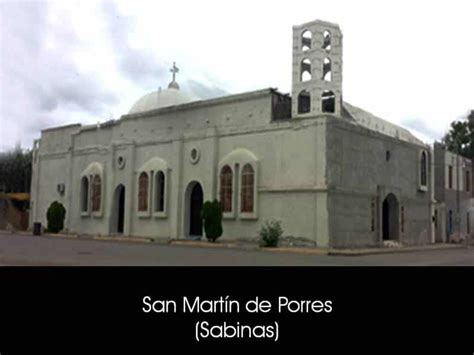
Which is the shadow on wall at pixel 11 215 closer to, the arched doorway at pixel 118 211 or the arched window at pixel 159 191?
the arched doorway at pixel 118 211

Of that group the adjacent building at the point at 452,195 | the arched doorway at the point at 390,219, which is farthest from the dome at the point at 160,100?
the adjacent building at the point at 452,195

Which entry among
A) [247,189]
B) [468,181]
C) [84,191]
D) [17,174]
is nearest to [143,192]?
[84,191]

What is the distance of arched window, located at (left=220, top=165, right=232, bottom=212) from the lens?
23938 mm

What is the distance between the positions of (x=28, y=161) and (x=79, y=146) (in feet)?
52.1

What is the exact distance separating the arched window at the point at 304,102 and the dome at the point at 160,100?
10.8 m

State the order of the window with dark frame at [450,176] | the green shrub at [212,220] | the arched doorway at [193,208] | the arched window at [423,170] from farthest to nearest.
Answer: the window with dark frame at [450,176]
the arched window at [423,170]
the arched doorway at [193,208]
the green shrub at [212,220]

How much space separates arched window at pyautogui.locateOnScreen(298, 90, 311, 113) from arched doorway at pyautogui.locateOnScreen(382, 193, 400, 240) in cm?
628

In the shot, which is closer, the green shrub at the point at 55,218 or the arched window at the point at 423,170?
the arched window at the point at 423,170

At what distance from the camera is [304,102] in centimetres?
2352

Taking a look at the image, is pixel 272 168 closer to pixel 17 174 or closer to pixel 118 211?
pixel 118 211

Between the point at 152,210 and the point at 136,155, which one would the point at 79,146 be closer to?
the point at 136,155

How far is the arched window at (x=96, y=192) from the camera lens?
30.5 meters

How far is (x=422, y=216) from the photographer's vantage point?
28.3 m
